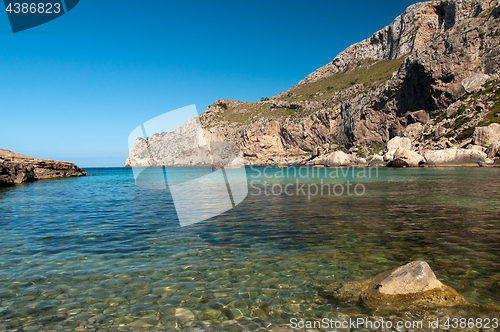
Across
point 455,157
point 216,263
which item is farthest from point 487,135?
point 216,263

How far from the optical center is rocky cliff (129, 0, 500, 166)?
2714 inches

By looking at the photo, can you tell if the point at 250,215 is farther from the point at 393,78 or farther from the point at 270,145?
the point at 270,145

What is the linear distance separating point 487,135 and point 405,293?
2551 inches

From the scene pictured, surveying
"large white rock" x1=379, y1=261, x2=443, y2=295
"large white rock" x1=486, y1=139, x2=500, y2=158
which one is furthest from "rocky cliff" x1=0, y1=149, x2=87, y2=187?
"large white rock" x1=486, y1=139, x2=500, y2=158

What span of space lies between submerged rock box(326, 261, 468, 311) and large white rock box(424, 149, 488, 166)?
59786 mm

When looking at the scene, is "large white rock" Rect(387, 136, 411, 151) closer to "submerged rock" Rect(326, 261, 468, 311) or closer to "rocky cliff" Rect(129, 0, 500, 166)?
"rocky cliff" Rect(129, 0, 500, 166)

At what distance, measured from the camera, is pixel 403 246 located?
7.39m

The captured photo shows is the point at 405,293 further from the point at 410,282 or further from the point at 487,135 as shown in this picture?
the point at 487,135

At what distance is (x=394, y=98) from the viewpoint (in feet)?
298

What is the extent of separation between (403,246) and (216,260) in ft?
16.6

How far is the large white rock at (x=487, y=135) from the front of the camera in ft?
170

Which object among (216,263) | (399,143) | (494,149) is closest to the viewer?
(216,263)

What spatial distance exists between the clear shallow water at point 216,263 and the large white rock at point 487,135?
5388 centimetres

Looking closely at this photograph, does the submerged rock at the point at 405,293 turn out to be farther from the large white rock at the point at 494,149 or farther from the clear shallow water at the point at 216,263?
the large white rock at the point at 494,149
